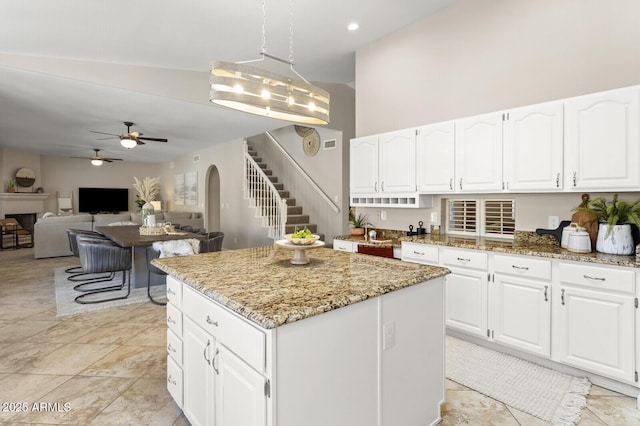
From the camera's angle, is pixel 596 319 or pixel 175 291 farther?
pixel 596 319

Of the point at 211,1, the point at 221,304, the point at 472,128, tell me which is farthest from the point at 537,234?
the point at 211,1

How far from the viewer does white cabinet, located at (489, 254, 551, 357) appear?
269cm

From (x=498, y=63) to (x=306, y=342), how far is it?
348 centimetres

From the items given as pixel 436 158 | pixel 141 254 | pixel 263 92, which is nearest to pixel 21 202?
pixel 141 254

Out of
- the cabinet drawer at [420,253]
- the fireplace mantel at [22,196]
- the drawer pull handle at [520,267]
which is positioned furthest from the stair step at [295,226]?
the fireplace mantel at [22,196]

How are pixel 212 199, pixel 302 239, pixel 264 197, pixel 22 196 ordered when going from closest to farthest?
pixel 302 239, pixel 264 197, pixel 22 196, pixel 212 199

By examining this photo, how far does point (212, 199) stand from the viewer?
10.2 m

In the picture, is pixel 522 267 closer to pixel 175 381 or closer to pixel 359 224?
pixel 359 224

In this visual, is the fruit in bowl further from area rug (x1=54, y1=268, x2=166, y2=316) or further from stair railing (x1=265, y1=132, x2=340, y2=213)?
stair railing (x1=265, y1=132, x2=340, y2=213)

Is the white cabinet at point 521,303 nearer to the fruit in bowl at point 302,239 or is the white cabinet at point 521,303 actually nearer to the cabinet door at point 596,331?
the cabinet door at point 596,331

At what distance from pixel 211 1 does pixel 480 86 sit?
2809 millimetres

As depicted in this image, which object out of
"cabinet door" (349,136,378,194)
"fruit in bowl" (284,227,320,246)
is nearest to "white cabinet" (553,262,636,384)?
"fruit in bowl" (284,227,320,246)

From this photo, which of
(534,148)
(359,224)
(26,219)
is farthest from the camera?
(26,219)

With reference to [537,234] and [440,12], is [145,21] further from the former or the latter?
[537,234]
